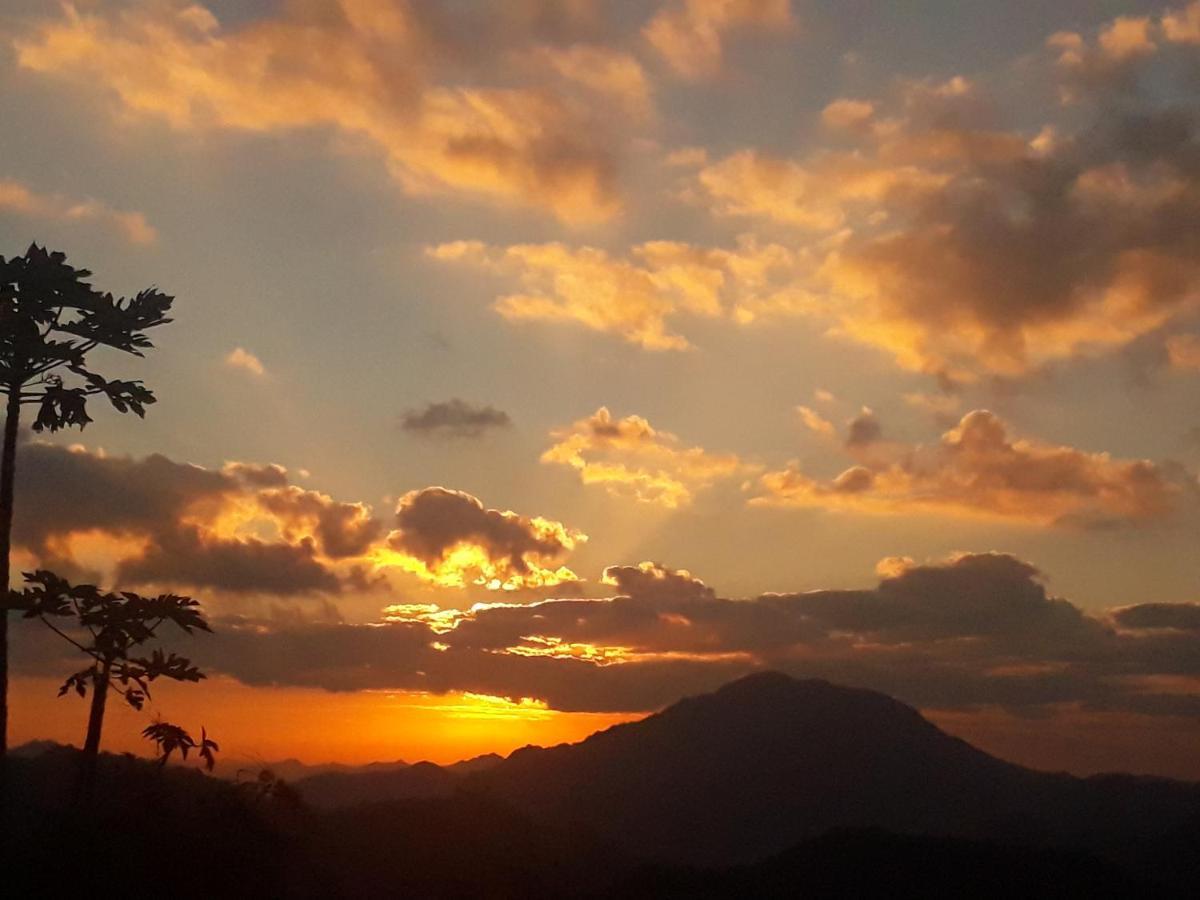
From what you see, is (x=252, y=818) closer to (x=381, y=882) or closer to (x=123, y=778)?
(x=123, y=778)

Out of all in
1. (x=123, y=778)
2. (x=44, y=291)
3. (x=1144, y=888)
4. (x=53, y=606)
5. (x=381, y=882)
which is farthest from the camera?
(x=1144, y=888)

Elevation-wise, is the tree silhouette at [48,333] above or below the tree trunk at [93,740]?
above

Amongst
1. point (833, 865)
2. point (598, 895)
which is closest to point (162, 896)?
point (598, 895)

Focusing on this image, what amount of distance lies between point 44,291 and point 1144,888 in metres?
113

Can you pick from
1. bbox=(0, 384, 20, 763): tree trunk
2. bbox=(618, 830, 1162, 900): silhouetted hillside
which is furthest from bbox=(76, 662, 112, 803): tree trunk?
bbox=(618, 830, 1162, 900): silhouetted hillside

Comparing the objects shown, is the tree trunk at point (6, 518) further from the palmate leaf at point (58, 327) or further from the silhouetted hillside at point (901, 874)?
the silhouetted hillside at point (901, 874)

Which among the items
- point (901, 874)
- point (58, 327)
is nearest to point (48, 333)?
point (58, 327)

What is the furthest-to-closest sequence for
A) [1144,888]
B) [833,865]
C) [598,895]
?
[1144,888]
[833,865]
[598,895]

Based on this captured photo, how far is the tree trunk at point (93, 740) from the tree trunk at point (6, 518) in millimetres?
5520

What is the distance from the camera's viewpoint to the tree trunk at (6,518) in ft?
132

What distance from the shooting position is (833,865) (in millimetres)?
91625

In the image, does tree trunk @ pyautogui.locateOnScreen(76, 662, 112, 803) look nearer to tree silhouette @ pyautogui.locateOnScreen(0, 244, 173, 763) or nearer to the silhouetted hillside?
tree silhouette @ pyautogui.locateOnScreen(0, 244, 173, 763)

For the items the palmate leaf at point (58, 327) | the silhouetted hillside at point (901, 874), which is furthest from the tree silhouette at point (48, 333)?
the silhouetted hillside at point (901, 874)

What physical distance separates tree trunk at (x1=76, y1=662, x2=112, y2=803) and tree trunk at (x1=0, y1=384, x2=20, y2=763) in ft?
18.1
